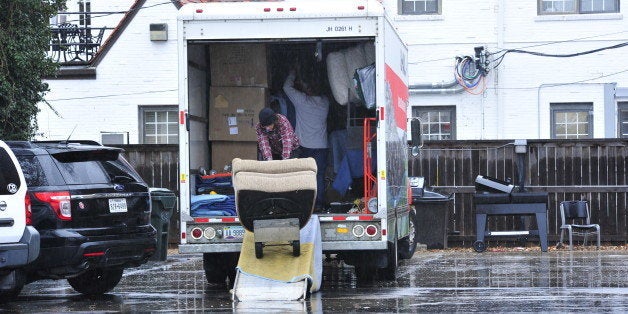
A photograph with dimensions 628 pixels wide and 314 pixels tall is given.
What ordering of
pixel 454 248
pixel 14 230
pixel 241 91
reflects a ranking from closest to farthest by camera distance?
pixel 14 230
pixel 241 91
pixel 454 248

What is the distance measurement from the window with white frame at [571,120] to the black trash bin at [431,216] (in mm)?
4446

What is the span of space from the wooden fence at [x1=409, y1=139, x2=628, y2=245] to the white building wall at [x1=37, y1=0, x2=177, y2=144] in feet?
20.6

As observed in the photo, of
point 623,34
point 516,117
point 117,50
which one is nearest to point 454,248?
point 516,117

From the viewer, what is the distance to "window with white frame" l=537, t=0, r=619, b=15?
25.5 metres

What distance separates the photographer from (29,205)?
40.4 ft

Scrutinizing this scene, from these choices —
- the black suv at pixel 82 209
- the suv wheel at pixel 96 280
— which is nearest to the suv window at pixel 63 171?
the black suv at pixel 82 209

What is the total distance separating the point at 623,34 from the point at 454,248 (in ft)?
20.2

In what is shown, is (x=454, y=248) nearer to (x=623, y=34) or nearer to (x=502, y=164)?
(x=502, y=164)

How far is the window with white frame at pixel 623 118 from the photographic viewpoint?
83.6ft

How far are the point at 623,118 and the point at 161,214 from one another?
11.4 meters

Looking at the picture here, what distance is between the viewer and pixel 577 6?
25562mm

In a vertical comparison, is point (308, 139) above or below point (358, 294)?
above

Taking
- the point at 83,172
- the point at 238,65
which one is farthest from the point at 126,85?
the point at 83,172

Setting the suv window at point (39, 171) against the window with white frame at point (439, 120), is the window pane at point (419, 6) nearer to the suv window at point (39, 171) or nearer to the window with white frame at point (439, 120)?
the window with white frame at point (439, 120)
